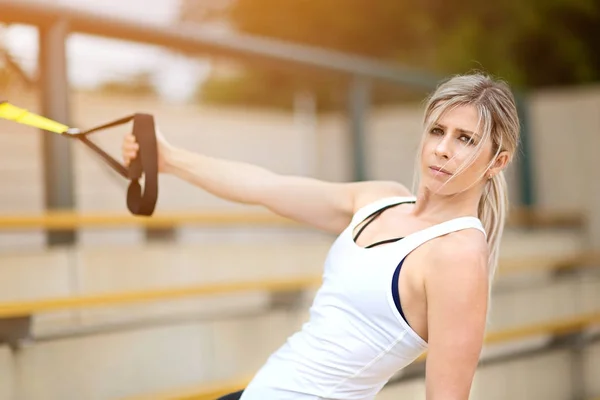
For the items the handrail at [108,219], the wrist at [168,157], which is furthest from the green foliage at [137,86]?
the wrist at [168,157]

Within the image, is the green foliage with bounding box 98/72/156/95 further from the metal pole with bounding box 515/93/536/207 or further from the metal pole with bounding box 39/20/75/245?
the metal pole with bounding box 39/20/75/245

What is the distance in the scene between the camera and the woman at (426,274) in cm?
117

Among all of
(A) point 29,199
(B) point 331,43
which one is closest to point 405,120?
(A) point 29,199

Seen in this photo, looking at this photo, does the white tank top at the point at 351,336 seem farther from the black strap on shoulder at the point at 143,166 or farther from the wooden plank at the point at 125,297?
the wooden plank at the point at 125,297

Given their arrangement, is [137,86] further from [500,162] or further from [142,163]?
[500,162]

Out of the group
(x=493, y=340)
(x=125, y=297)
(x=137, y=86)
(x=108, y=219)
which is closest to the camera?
(x=125, y=297)

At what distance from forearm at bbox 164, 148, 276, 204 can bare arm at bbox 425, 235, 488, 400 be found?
451mm

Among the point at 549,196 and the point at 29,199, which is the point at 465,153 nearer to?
the point at 29,199

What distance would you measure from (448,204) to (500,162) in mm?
97

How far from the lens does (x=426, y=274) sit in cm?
120

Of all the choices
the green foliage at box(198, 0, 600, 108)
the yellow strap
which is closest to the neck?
the yellow strap

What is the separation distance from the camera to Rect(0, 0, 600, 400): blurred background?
2412 millimetres

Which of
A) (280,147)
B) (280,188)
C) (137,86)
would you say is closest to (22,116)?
(280,188)

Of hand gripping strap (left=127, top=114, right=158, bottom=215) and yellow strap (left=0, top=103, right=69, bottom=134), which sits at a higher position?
yellow strap (left=0, top=103, right=69, bottom=134)
